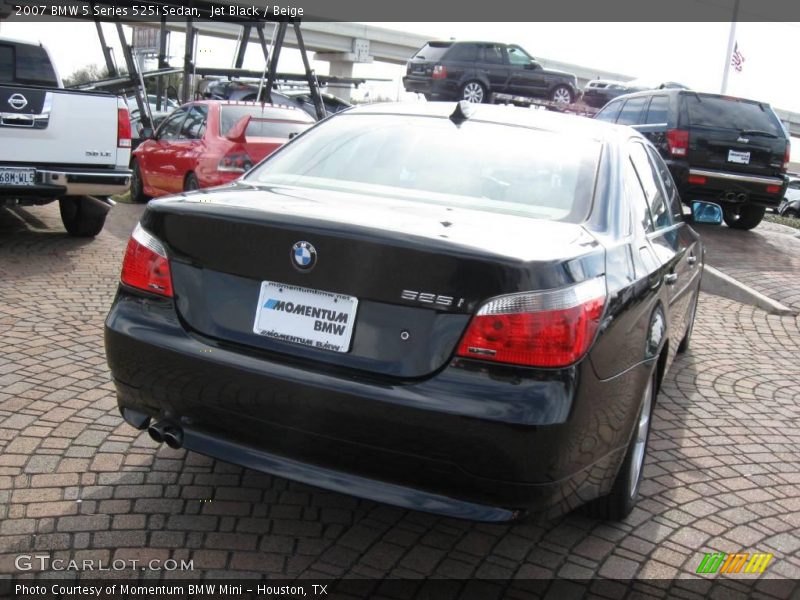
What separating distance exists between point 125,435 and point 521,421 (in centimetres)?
222

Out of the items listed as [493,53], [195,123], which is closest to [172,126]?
[195,123]

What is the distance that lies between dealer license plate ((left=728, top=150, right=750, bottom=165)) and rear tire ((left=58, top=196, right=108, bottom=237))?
8.16 meters

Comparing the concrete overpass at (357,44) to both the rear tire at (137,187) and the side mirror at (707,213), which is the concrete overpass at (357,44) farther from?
the side mirror at (707,213)

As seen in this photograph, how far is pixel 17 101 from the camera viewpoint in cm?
801

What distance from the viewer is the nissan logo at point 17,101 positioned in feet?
26.1

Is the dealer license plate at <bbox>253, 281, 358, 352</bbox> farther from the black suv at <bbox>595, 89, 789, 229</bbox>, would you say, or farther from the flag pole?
the flag pole

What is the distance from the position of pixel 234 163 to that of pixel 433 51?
14042 mm

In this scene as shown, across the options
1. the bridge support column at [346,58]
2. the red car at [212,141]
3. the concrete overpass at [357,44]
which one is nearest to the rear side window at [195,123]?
the red car at [212,141]

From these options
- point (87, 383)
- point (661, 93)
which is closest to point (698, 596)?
point (87, 383)

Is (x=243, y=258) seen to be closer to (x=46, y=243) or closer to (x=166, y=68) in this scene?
(x=46, y=243)

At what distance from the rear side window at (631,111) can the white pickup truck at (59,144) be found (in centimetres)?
801

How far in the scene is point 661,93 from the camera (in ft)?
43.2

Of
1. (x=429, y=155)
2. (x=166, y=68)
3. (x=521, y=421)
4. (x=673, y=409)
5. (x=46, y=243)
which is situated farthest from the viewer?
(x=166, y=68)

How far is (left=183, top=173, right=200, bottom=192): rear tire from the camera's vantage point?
11.1 metres
